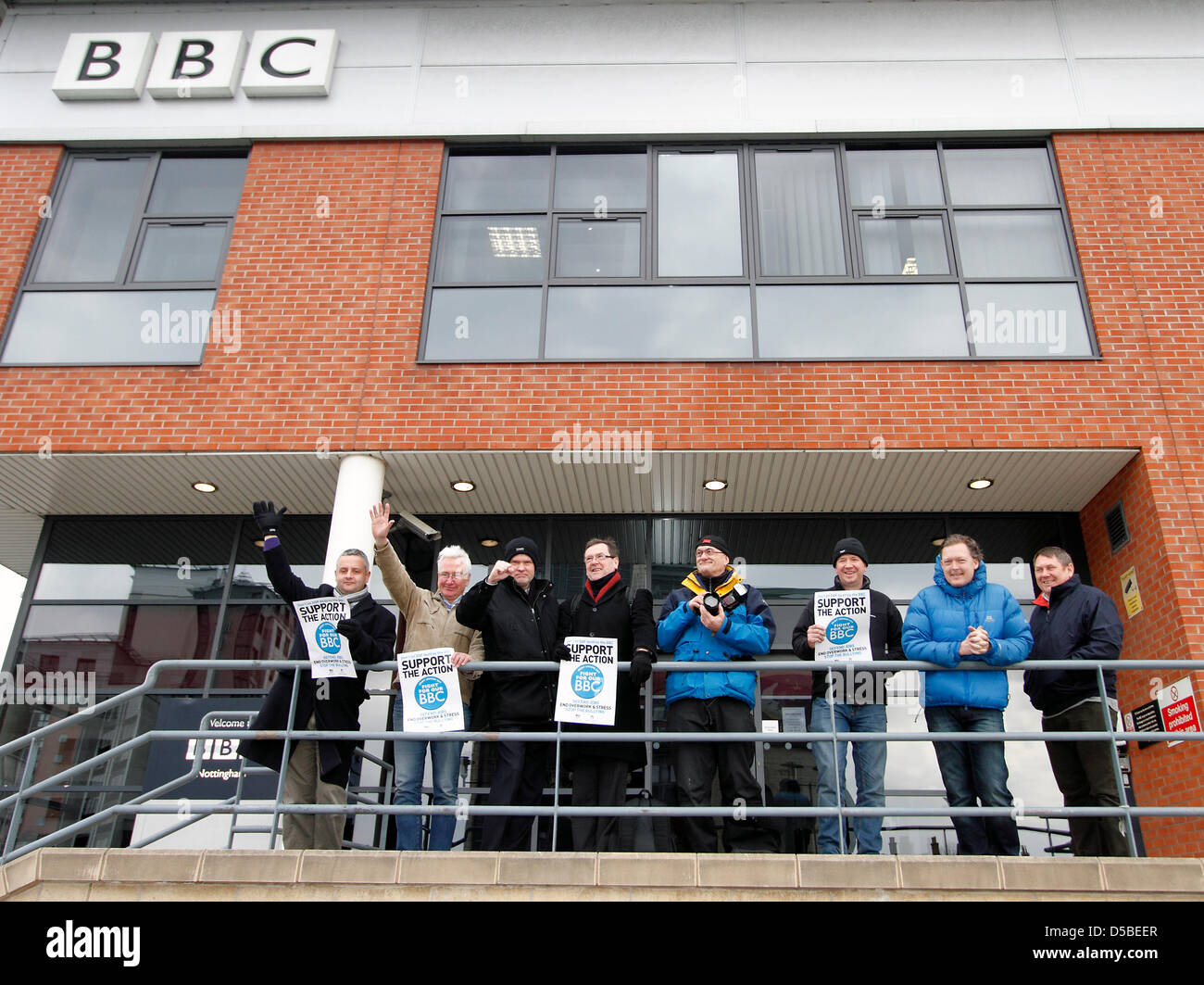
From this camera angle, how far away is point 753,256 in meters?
9.54

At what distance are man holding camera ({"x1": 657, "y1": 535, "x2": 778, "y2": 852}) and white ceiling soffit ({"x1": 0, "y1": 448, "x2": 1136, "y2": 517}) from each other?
2.91 metres

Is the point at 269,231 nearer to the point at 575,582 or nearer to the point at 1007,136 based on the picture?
the point at 575,582

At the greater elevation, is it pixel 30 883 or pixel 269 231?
pixel 269 231

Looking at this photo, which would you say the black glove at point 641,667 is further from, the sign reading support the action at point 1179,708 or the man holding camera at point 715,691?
the sign reading support the action at point 1179,708

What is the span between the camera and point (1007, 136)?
9.94 meters

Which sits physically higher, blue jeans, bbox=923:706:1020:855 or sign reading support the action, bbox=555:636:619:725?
sign reading support the action, bbox=555:636:619:725

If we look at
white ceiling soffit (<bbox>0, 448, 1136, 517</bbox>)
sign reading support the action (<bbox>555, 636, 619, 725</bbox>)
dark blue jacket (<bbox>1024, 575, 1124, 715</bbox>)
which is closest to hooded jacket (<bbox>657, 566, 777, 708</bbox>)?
sign reading support the action (<bbox>555, 636, 619, 725</bbox>)

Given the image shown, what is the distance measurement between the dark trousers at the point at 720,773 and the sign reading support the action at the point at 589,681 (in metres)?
0.49

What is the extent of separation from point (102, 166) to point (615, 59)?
5692 millimetres

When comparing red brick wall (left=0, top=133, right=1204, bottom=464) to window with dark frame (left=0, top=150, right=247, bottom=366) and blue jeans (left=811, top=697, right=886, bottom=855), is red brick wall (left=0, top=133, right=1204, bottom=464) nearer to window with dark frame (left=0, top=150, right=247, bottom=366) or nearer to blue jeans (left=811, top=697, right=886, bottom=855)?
window with dark frame (left=0, top=150, right=247, bottom=366)

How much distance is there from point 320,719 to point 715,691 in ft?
7.84

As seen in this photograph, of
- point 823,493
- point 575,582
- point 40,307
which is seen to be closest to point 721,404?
point 823,493

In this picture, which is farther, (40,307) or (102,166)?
(102,166)

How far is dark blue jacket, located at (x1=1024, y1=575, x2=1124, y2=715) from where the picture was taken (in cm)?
558
